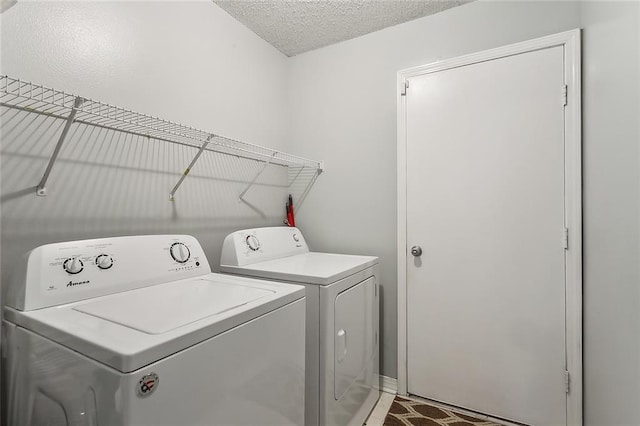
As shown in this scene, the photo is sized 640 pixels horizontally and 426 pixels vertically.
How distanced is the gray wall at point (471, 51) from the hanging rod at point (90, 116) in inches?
30.6

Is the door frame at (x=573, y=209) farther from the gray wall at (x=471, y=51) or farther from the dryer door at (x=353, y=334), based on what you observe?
the dryer door at (x=353, y=334)

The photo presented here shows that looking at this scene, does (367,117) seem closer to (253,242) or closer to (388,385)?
(253,242)

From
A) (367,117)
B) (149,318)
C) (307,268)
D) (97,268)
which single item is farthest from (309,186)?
(149,318)

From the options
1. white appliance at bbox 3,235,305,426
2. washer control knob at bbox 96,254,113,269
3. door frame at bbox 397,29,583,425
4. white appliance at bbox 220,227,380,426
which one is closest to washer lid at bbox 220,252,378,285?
white appliance at bbox 220,227,380,426

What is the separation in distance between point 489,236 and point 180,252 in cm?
177

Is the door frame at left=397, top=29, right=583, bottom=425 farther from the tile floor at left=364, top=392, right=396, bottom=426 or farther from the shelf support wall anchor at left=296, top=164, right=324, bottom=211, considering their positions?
the shelf support wall anchor at left=296, top=164, right=324, bottom=211

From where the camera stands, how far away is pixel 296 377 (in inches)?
47.0

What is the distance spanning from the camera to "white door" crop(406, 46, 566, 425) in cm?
169

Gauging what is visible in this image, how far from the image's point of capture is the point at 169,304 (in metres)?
1.02

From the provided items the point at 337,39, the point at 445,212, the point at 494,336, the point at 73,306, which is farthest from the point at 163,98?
the point at 494,336

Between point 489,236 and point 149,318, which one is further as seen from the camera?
point 489,236

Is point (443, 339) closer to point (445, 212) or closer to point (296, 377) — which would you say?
point (445, 212)

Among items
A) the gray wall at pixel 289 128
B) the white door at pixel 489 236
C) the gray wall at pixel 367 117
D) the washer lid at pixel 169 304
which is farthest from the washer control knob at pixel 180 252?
the white door at pixel 489 236

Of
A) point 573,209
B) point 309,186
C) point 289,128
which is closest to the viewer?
point 573,209
